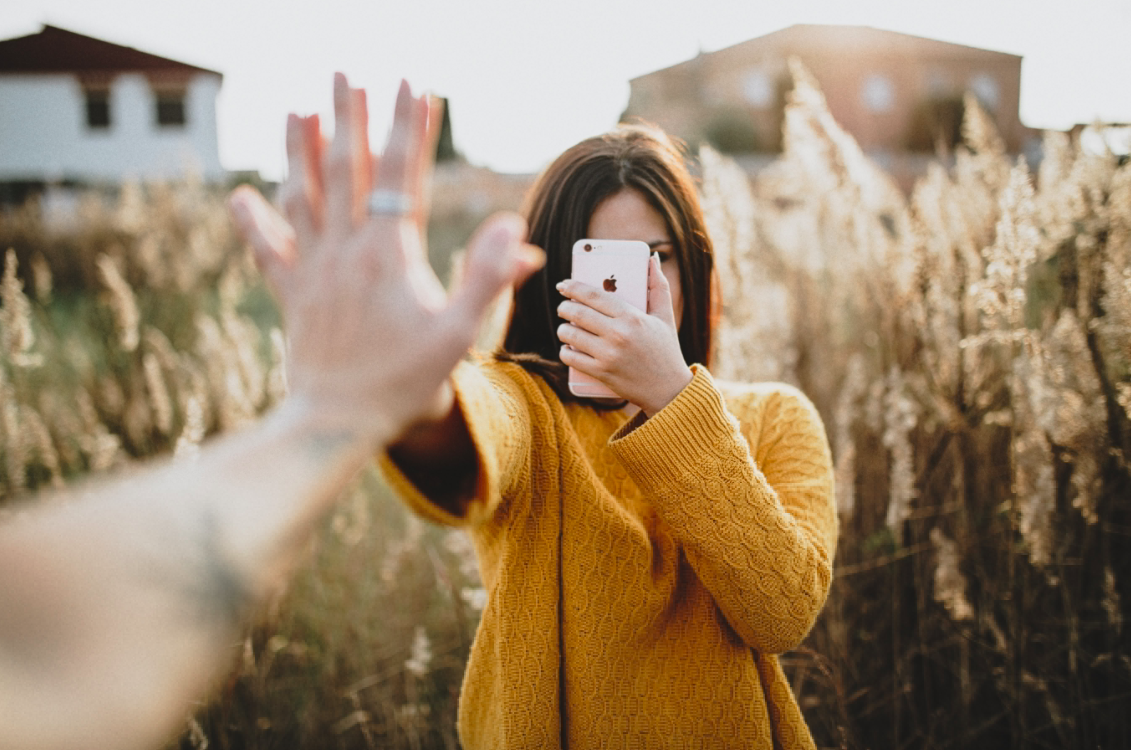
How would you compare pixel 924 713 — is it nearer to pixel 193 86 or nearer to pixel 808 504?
pixel 808 504

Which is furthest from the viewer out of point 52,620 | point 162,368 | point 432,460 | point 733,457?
point 162,368

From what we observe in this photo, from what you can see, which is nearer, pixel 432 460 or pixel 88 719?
pixel 88 719

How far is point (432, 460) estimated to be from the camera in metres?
0.64

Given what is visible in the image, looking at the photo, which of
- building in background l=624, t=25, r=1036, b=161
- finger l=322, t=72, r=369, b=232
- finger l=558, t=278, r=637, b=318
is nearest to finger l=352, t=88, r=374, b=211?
finger l=322, t=72, r=369, b=232

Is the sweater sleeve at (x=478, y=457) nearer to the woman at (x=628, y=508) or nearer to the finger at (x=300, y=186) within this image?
the woman at (x=628, y=508)

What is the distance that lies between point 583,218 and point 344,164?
64cm

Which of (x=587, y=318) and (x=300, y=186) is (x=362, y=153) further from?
(x=587, y=318)

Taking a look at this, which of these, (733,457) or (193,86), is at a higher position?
(193,86)

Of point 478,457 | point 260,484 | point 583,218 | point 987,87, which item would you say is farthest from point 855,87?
point 260,484

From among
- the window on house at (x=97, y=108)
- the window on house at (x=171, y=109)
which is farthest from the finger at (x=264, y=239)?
the window on house at (x=97, y=108)

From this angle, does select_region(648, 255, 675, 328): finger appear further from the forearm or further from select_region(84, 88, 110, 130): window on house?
select_region(84, 88, 110, 130): window on house

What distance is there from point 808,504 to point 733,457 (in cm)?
27

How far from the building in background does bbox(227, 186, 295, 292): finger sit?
17.8 metres

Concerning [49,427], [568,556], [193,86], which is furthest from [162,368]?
[193,86]
